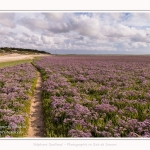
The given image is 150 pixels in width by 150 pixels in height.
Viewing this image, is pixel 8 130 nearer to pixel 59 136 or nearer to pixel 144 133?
pixel 59 136

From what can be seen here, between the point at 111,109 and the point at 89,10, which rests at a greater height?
the point at 89,10

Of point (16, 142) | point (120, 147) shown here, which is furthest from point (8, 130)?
point (120, 147)

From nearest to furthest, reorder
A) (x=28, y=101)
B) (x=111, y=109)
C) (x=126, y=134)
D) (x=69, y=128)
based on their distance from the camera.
→ (x=126, y=134)
(x=69, y=128)
(x=111, y=109)
(x=28, y=101)

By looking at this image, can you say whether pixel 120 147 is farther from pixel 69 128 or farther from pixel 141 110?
pixel 141 110

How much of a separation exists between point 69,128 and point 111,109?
271 cm

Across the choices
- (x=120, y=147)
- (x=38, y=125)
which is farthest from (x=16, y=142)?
(x=120, y=147)

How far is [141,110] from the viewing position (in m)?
9.49

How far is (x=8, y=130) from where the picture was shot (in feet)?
25.6

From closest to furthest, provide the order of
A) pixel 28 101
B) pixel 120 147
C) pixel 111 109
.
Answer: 1. pixel 120 147
2. pixel 111 109
3. pixel 28 101

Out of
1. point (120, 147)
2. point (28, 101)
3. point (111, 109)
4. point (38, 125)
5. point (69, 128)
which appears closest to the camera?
point (120, 147)

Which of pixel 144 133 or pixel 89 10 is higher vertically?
pixel 89 10

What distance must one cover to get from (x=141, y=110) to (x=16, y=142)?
20.5 feet

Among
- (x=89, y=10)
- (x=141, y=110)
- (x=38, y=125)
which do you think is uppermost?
(x=89, y=10)

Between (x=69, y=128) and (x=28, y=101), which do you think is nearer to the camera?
(x=69, y=128)
